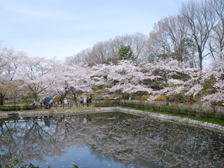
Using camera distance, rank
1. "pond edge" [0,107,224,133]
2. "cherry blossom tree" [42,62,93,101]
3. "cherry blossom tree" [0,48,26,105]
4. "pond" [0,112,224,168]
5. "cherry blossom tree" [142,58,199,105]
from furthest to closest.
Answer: "cherry blossom tree" [42,62,93,101]
"cherry blossom tree" [0,48,26,105]
"cherry blossom tree" [142,58,199,105]
"pond edge" [0,107,224,133]
"pond" [0,112,224,168]

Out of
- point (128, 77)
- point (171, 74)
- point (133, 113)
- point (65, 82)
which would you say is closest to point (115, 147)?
point (133, 113)

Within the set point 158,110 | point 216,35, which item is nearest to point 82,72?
point 158,110

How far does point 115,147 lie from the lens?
30.3 ft

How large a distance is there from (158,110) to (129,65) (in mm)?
8118

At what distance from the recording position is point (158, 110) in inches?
787

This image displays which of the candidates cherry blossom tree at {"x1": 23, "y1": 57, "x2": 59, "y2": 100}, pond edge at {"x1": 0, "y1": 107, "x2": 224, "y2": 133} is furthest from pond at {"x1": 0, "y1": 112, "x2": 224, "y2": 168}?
cherry blossom tree at {"x1": 23, "y1": 57, "x2": 59, "y2": 100}

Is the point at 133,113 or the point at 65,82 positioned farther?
the point at 65,82

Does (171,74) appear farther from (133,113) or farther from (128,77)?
(133,113)

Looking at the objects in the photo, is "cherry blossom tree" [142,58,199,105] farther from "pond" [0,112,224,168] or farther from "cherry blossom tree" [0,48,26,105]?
"cherry blossom tree" [0,48,26,105]

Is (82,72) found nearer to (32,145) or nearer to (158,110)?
(158,110)

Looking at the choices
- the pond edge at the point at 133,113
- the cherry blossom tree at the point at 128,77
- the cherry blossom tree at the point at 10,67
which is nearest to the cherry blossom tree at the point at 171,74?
the cherry blossom tree at the point at 128,77

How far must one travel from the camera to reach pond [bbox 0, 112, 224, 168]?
7449mm

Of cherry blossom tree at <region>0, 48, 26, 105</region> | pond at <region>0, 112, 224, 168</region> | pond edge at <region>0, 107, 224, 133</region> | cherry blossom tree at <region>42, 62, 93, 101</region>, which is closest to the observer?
→ pond at <region>0, 112, 224, 168</region>

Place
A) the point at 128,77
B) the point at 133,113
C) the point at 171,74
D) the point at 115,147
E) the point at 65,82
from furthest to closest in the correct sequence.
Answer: the point at 65,82 < the point at 128,77 < the point at 133,113 < the point at 171,74 < the point at 115,147
